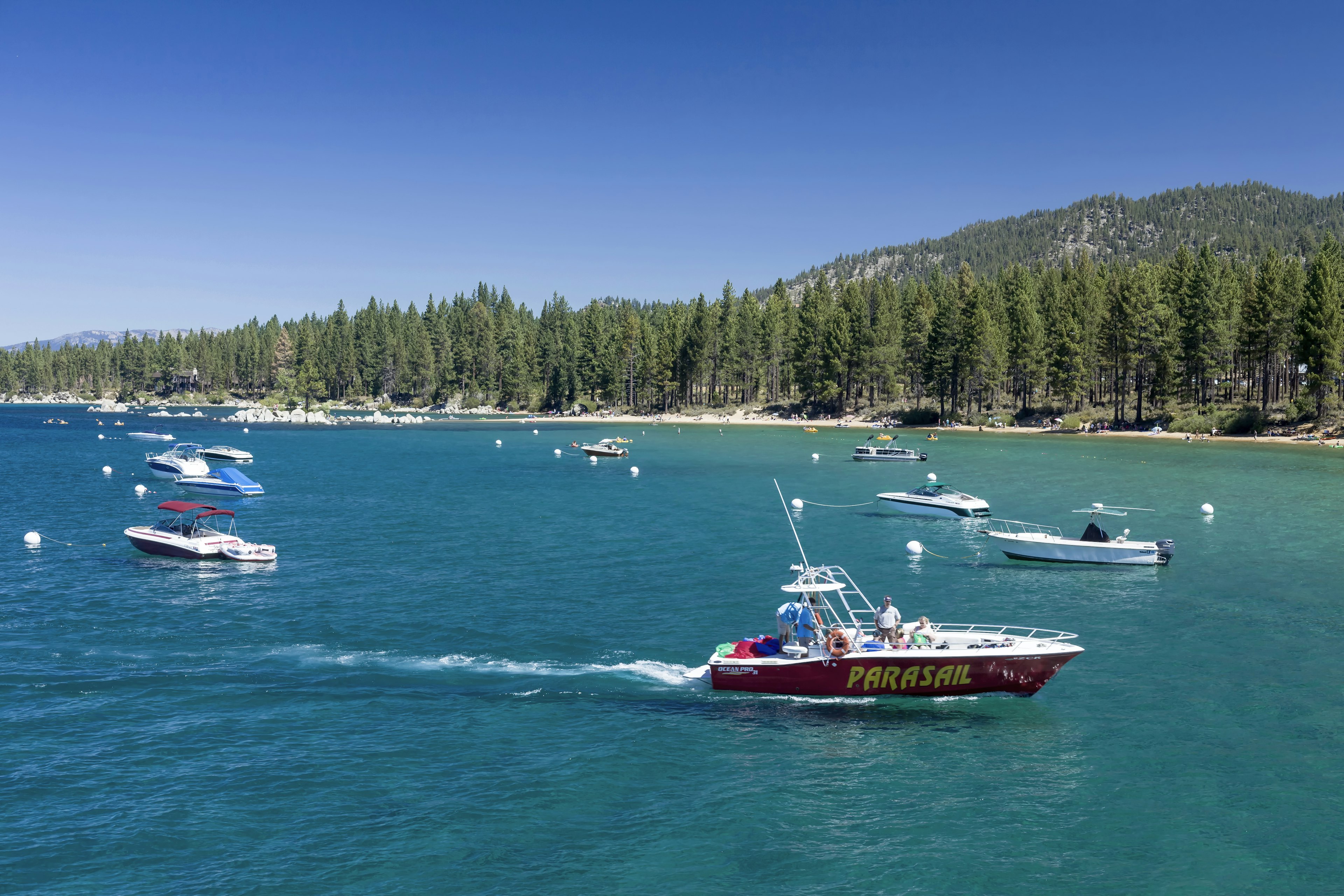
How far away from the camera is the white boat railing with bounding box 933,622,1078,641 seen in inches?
1096

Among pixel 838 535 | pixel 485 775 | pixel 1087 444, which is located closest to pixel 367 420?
pixel 1087 444

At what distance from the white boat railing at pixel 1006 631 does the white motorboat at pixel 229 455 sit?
83.1 metres

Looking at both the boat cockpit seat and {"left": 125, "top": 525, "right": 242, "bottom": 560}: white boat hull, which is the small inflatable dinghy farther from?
the boat cockpit seat

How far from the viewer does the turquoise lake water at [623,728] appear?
58.3ft

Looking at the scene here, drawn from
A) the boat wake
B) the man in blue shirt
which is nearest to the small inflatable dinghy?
the boat wake

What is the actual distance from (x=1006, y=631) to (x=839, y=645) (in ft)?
32.9

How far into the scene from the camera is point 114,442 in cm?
12550

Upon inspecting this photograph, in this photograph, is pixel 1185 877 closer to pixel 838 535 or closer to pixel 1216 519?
pixel 838 535

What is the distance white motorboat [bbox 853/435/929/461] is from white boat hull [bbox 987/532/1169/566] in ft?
168

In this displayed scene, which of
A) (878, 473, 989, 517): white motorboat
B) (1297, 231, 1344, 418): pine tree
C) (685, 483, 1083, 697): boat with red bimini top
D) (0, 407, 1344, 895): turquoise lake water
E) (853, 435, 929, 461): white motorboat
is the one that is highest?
(1297, 231, 1344, 418): pine tree

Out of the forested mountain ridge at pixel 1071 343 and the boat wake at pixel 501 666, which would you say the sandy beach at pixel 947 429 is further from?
the boat wake at pixel 501 666

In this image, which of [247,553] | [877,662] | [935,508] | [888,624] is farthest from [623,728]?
[935,508]

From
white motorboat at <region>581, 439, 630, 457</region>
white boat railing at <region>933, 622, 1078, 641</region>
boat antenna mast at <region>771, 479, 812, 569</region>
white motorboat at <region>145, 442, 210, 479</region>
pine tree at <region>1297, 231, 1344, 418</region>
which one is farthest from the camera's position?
pine tree at <region>1297, 231, 1344, 418</region>

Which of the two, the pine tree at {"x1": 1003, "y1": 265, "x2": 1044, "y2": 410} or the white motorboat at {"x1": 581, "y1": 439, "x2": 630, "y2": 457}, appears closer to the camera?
the white motorboat at {"x1": 581, "y1": 439, "x2": 630, "y2": 457}
